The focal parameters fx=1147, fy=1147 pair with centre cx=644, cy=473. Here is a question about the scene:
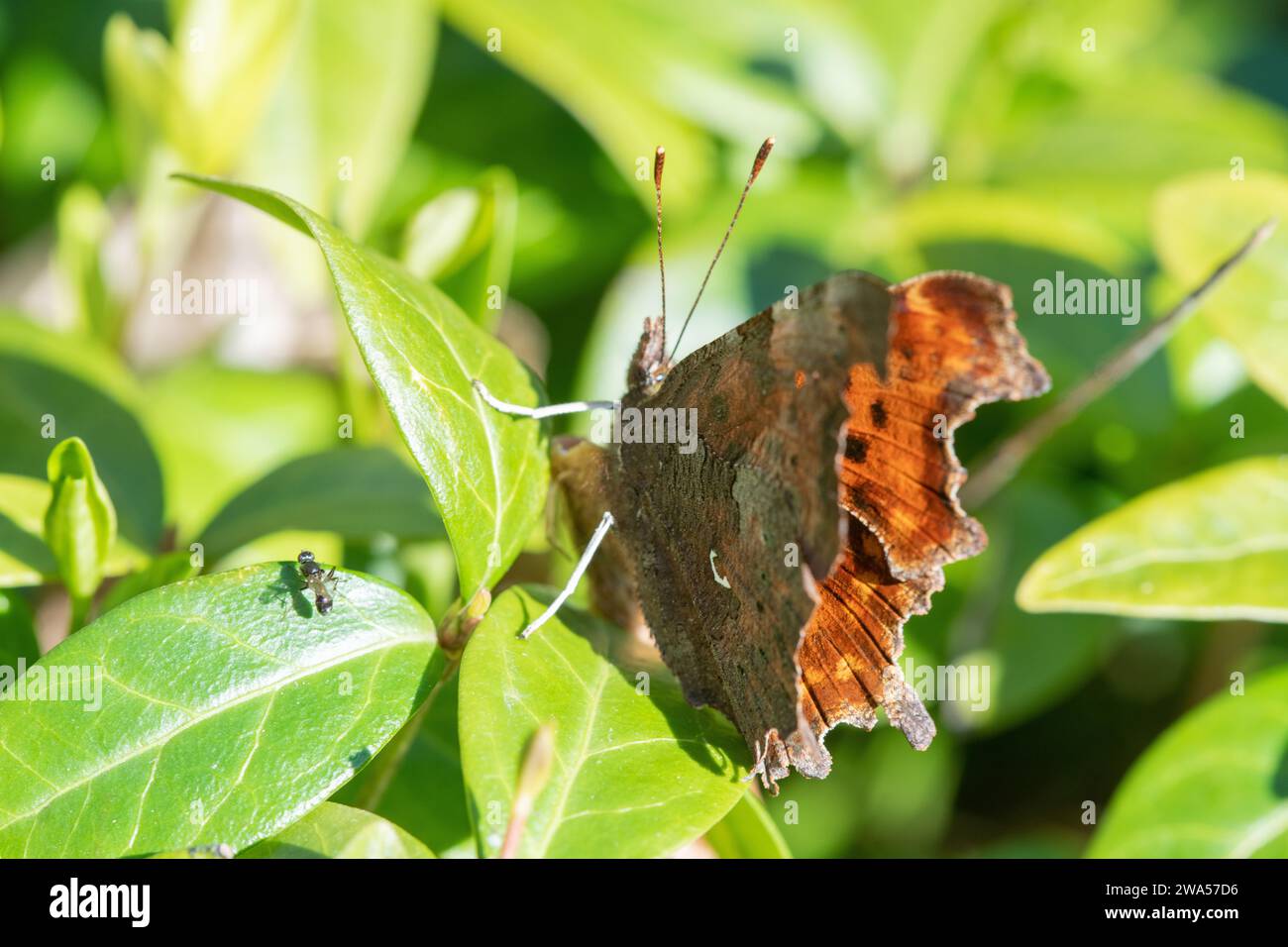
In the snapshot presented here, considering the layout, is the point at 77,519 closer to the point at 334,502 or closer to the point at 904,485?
the point at 334,502

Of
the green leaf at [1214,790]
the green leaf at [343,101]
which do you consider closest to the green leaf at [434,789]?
the green leaf at [1214,790]

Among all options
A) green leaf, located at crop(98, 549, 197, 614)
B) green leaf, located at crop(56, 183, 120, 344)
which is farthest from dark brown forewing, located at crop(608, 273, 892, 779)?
green leaf, located at crop(56, 183, 120, 344)

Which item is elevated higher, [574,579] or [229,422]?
[229,422]

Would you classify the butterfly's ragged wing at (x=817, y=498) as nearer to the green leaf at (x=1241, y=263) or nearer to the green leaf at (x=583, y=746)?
the green leaf at (x=583, y=746)

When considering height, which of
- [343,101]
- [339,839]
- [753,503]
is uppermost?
[343,101]

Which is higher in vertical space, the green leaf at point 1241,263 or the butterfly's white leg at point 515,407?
the green leaf at point 1241,263

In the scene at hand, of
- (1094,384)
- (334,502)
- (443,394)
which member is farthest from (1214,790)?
(334,502)
